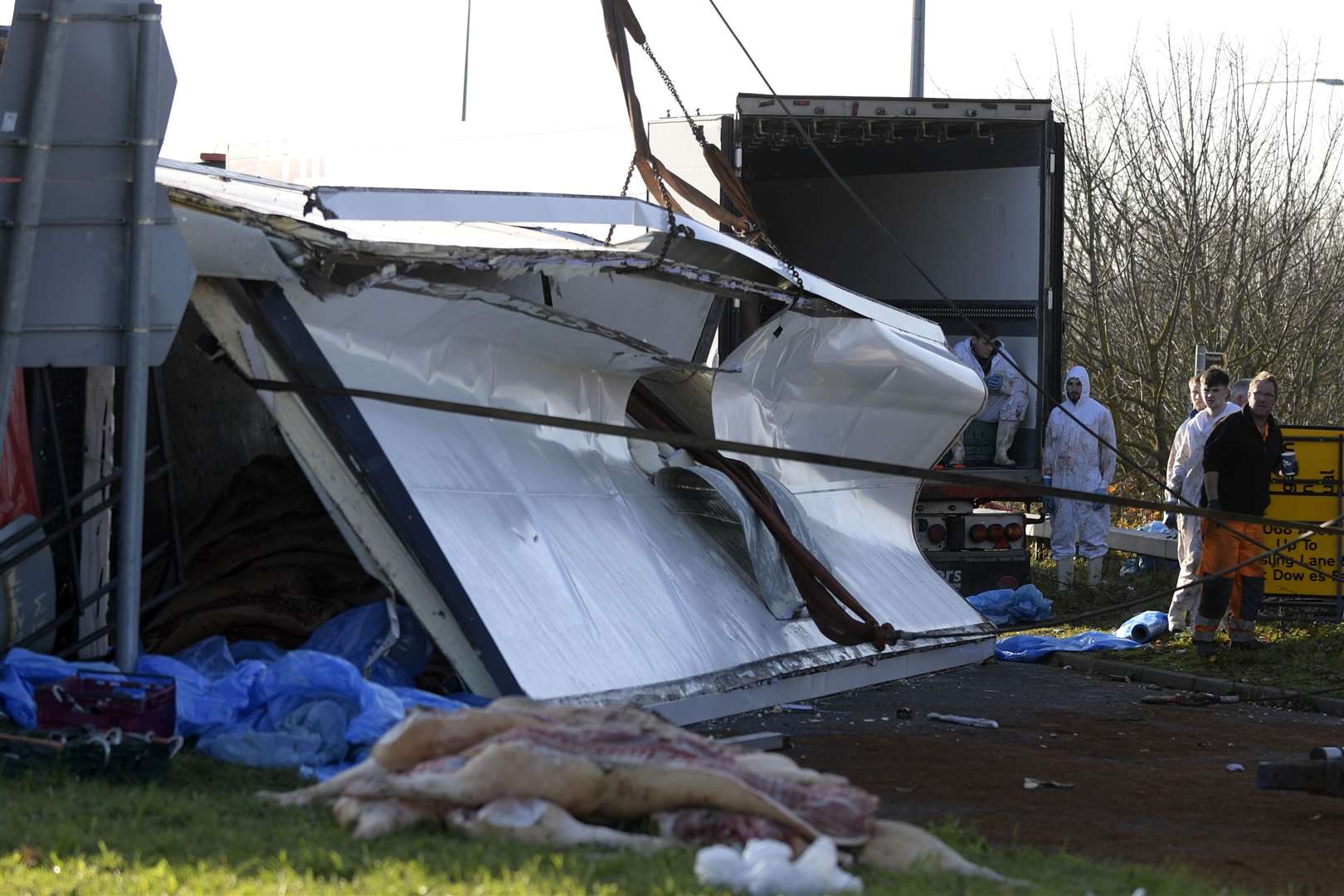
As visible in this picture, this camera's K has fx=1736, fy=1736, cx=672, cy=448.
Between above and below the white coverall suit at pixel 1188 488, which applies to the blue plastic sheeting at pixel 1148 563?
below

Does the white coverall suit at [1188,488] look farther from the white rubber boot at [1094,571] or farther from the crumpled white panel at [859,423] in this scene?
the white rubber boot at [1094,571]

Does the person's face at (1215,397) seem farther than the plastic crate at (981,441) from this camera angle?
No

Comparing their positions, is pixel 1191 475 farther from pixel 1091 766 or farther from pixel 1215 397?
pixel 1091 766

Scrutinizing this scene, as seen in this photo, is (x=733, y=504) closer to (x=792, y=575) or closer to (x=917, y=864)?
(x=792, y=575)

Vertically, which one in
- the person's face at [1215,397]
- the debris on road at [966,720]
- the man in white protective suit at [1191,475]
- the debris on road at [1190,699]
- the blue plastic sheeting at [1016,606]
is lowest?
the blue plastic sheeting at [1016,606]

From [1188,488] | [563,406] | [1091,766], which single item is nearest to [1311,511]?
[1188,488]

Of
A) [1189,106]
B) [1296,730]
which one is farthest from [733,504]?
[1189,106]

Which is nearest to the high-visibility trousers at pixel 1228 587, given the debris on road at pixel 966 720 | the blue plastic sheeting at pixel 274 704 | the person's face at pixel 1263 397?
the person's face at pixel 1263 397

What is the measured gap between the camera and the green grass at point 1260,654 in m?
10.4

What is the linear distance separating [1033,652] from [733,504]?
335 centimetres

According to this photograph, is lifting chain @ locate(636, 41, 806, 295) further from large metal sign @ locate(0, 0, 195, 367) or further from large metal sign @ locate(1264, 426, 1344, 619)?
large metal sign @ locate(1264, 426, 1344, 619)

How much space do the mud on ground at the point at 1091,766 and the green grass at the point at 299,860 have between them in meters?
0.53

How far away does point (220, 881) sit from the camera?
4.18 meters

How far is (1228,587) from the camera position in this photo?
11.4 m
